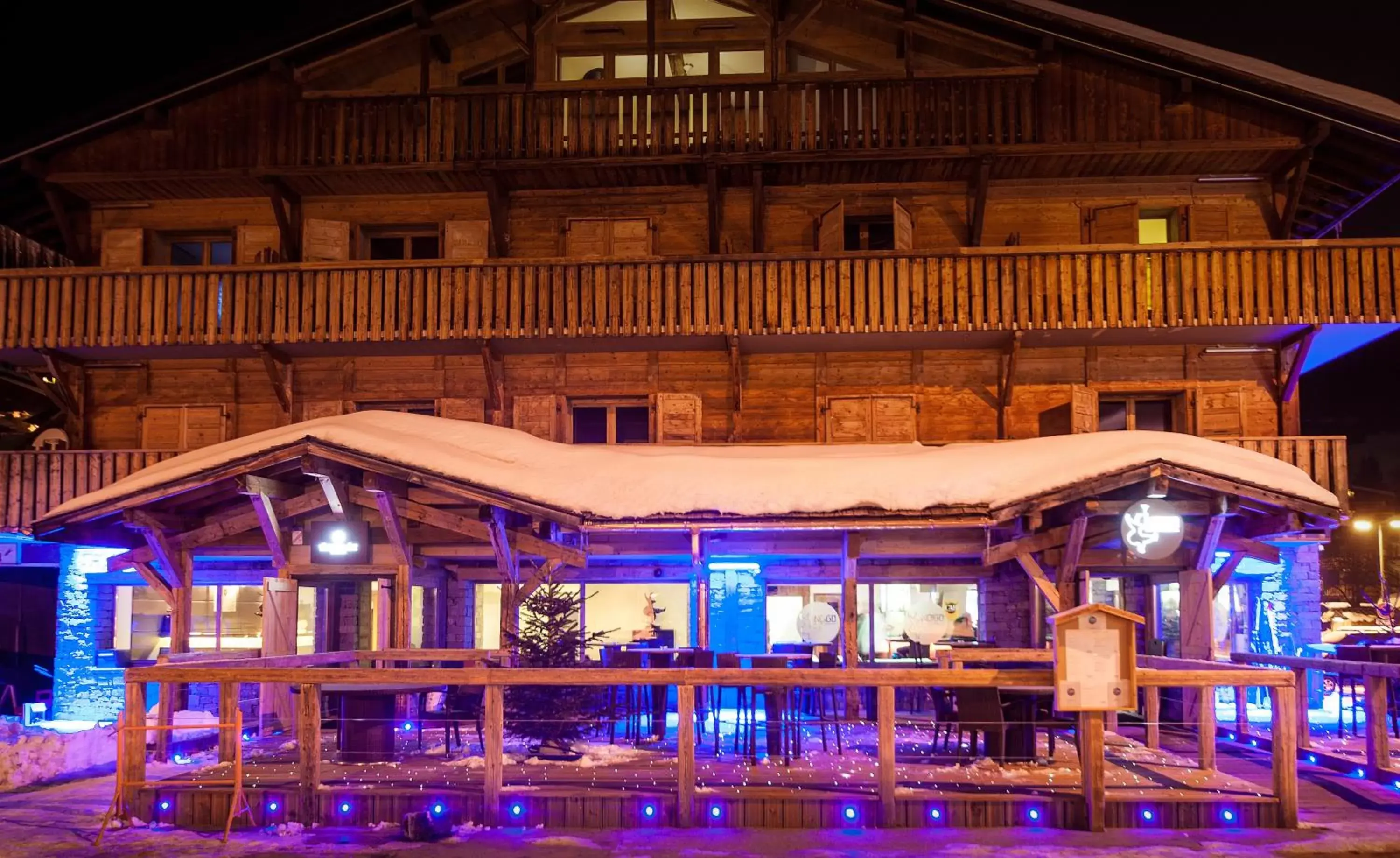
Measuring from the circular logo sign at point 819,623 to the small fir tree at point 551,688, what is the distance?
156 inches

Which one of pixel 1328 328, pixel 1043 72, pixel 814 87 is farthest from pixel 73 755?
pixel 1328 328

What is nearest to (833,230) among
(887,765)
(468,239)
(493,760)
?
(468,239)

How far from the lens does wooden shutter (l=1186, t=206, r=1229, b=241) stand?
18.8 m

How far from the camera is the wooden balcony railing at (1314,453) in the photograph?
55.7 feet

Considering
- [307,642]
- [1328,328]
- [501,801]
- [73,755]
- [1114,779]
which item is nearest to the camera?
[501,801]

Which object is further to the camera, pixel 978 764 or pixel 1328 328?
pixel 1328 328

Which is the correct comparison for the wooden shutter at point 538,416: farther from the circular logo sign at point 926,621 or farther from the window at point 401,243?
the circular logo sign at point 926,621

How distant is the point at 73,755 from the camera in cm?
1298

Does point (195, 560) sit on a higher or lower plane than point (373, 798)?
higher

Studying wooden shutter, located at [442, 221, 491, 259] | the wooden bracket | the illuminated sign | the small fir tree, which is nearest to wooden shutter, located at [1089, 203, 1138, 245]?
wooden shutter, located at [442, 221, 491, 259]

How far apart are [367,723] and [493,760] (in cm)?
251

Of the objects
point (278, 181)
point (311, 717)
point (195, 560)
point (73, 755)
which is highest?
point (278, 181)

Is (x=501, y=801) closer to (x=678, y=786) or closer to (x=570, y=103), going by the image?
(x=678, y=786)

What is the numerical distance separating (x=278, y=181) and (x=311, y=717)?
458 inches
